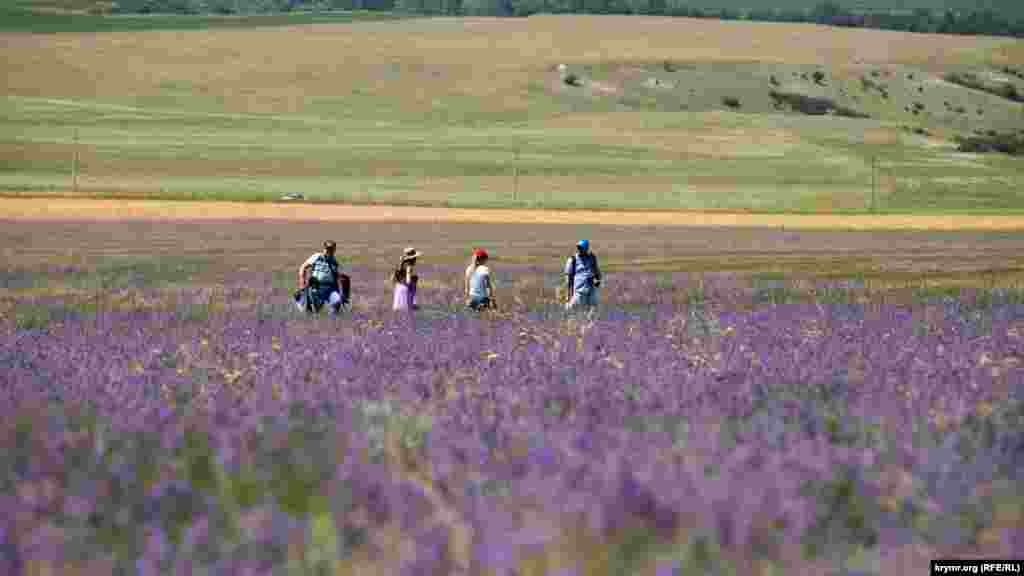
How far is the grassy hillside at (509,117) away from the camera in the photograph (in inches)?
3273

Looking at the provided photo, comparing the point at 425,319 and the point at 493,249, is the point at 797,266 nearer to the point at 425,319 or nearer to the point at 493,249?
the point at 493,249

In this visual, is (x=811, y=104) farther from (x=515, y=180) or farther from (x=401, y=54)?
(x=515, y=180)

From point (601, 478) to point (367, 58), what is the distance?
128749mm

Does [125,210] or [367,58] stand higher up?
[367,58]

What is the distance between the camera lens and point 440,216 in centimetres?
6372

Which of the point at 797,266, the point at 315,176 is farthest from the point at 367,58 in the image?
the point at 797,266

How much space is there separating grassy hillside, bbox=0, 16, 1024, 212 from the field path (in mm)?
5431

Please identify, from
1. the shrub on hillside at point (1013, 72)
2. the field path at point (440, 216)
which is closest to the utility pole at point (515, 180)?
the field path at point (440, 216)

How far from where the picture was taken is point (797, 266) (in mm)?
38906

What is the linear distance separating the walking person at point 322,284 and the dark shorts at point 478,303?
1564 millimetres

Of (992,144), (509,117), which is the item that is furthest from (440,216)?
(992,144)

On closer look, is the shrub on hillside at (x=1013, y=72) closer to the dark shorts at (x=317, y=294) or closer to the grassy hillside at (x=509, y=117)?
the grassy hillside at (x=509, y=117)

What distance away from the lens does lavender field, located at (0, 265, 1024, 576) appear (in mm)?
3584

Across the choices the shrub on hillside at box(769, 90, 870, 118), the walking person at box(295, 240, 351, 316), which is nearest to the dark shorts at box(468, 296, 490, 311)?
the walking person at box(295, 240, 351, 316)
